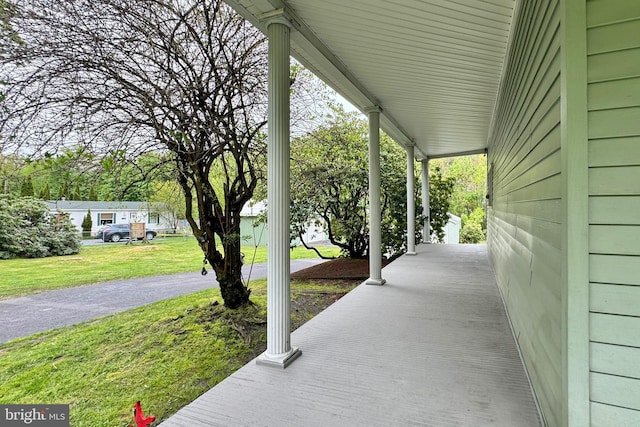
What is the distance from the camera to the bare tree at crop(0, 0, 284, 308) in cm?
330

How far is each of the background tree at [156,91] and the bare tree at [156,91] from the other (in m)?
0.01

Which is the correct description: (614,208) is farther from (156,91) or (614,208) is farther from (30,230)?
(30,230)

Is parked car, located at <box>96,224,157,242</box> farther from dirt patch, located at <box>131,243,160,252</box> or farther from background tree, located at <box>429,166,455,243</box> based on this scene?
background tree, located at <box>429,166,455,243</box>

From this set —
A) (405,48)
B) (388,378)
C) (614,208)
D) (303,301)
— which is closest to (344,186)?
(303,301)

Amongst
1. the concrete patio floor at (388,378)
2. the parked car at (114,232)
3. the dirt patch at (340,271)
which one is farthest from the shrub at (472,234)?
the parked car at (114,232)

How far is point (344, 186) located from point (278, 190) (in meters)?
6.18

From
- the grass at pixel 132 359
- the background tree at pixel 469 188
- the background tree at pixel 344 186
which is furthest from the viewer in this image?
the background tree at pixel 469 188

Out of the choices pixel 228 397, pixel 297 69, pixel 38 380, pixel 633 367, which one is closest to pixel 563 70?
pixel 633 367

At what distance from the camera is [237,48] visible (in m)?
4.64

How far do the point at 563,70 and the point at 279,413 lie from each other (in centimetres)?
241

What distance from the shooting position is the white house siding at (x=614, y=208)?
1.25 metres

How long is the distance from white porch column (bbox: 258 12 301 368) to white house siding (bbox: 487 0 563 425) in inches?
71.5

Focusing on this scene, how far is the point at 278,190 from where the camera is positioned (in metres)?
2.64

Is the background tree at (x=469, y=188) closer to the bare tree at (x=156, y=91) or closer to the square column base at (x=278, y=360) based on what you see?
the bare tree at (x=156, y=91)
